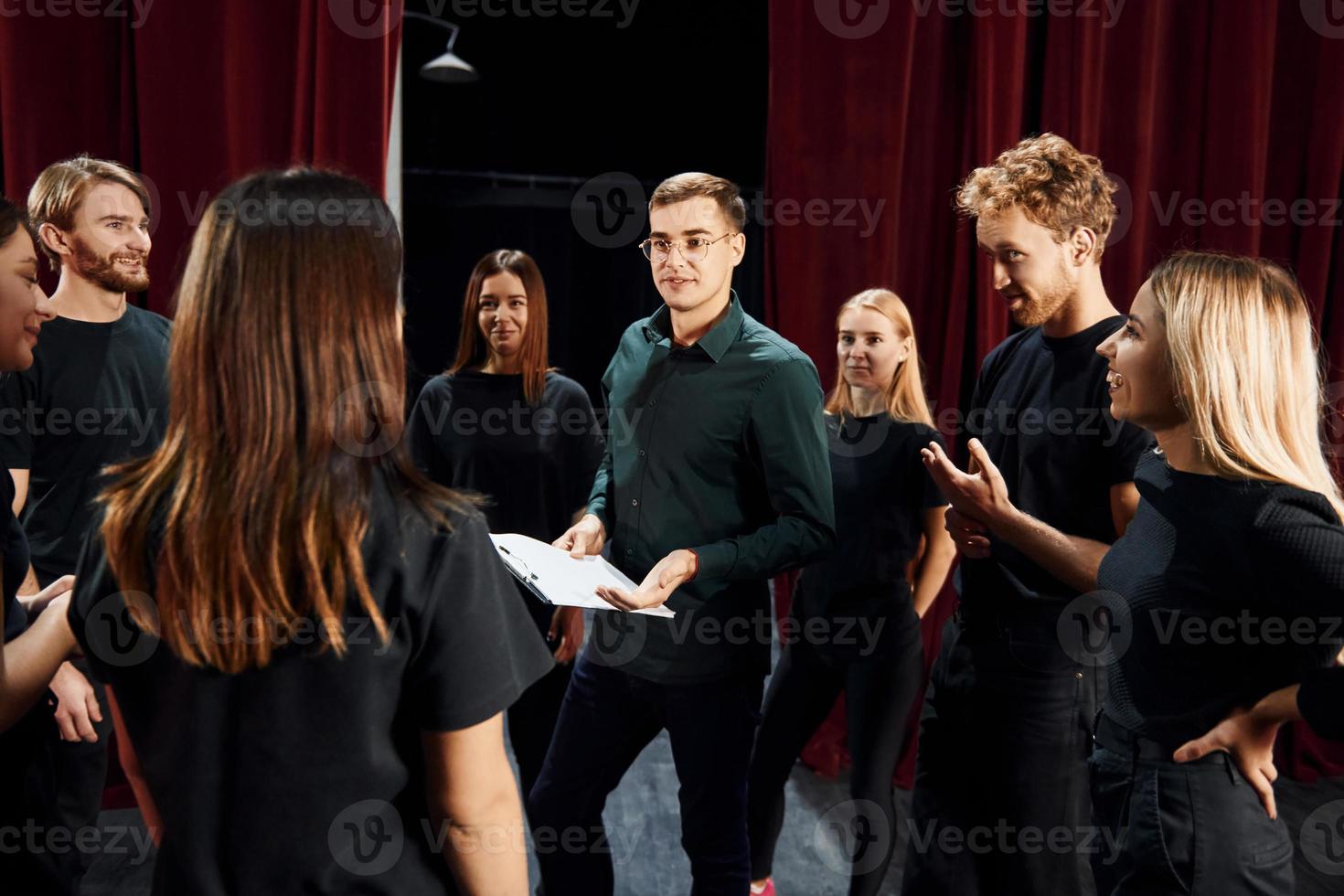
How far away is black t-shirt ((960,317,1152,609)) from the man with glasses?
1.15ft

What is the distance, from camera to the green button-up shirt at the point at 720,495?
5.83 ft

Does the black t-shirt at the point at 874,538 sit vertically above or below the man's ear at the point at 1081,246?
below

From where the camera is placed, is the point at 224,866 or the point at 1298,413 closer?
the point at 224,866

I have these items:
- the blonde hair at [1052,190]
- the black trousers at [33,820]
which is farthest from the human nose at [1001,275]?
the black trousers at [33,820]

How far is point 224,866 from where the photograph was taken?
2.99ft

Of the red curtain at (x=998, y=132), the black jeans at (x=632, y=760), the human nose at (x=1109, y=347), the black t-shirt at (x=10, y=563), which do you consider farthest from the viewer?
the red curtain at (x=998, y=132)

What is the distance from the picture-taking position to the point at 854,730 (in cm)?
237

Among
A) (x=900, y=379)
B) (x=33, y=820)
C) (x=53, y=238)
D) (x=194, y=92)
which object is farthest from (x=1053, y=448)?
(x=194, y=92)

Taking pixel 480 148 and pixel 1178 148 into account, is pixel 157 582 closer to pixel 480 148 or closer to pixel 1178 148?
pixel 1178 148

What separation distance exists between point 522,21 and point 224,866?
689 centimetres

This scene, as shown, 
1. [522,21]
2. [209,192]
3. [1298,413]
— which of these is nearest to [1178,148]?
[1298,413]

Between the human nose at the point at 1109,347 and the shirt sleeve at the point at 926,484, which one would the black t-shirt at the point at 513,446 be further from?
the human nose at the point at 1109,347

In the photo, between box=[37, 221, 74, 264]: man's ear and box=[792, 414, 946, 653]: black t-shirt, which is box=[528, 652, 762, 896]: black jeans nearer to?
box=[792, 414, 946, 653]: black t-shirt

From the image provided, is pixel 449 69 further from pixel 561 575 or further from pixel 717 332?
pixel 561 575
